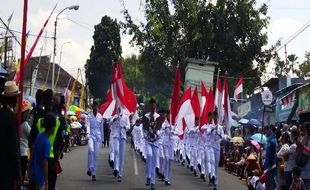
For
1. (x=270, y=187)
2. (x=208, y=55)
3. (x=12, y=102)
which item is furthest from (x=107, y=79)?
(x=12, y=102)

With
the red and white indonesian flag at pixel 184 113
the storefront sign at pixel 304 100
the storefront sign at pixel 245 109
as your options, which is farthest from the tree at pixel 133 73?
the red and white indonesian flag at pixel 184 113

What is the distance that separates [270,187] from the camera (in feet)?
42.6

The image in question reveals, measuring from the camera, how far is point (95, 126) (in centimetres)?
1658

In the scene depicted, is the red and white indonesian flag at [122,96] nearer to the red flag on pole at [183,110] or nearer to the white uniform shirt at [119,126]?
the white uniform shirt at [119,126]

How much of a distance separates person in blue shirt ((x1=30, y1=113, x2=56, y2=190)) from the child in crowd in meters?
4.95

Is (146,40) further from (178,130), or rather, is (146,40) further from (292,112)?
(178,130)

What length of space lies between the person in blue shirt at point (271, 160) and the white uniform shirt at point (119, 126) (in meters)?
4.92

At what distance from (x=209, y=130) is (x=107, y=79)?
47.2 meters

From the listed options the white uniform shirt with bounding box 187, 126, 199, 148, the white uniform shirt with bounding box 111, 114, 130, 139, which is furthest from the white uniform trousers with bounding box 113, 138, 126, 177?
the white uniform shirt with bounding box 187, 126, 199, 148

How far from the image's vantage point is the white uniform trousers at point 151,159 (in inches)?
586

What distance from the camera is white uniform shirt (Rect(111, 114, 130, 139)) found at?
54.4 ft

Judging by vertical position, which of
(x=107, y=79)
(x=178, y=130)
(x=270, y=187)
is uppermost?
(x=107, y=79)

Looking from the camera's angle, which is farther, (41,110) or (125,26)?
(125,26)

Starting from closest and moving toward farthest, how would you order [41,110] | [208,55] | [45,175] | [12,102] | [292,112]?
[12,102] < [45,175] < [41,110] < [292,112] < [208,55]
